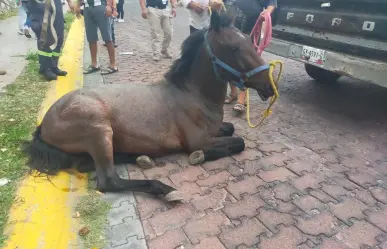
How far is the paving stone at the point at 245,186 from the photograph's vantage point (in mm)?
2777

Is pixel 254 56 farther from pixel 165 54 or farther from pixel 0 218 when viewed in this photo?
pixel 165 54

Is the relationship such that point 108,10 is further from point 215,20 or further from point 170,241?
point 170,241

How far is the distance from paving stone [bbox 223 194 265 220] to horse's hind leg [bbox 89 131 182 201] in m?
0.44

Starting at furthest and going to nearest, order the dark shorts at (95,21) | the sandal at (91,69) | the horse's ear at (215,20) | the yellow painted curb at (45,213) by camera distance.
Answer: the sandal at (91,69) → the dark shorts at (95,21) → the horse's ear at (215,20) → the yellow painted curb at (45,213)

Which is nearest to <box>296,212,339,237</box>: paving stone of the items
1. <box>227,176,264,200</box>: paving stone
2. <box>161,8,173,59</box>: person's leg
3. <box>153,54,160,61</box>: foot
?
<box>227,176,264,200</box>: paving stone

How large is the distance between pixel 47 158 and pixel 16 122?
1.06m

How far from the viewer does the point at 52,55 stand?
220 inches

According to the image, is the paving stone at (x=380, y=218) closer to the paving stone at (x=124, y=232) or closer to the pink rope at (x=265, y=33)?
the paving stone at (x=124, y=232)

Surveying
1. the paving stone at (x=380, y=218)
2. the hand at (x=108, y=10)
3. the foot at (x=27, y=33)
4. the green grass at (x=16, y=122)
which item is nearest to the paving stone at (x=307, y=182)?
the paving stone at (x=380, y=218)

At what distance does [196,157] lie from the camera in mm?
3201

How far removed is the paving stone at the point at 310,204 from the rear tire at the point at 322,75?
3.40 m

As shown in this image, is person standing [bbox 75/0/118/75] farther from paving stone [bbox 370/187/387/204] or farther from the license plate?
paving stone [bbox 370/187/387/204]

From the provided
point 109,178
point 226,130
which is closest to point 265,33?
point 226,130

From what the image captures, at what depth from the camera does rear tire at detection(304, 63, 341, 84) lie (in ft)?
18.2
